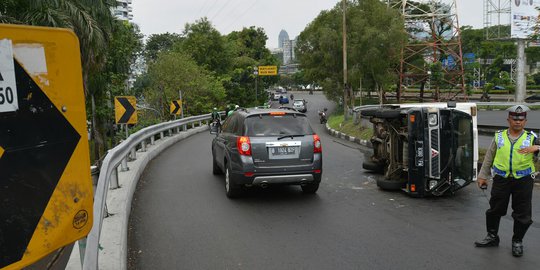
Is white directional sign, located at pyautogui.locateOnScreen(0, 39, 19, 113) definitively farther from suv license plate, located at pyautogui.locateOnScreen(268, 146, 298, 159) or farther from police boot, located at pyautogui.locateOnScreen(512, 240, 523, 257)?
suv license plate, located at pyautogui.locateOnScreen(268, 146, 298, 159)

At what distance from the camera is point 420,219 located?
6.64m

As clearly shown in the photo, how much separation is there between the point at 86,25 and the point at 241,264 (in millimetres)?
12494

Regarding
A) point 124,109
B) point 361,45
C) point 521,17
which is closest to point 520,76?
point 521,17

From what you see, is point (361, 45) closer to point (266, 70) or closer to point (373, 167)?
point (373, 167)

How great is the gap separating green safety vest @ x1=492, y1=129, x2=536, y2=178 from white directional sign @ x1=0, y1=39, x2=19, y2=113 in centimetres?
508

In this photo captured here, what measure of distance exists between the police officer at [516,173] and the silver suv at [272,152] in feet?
10.2

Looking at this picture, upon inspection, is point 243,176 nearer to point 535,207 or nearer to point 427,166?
point 427,166

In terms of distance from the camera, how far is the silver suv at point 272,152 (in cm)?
755

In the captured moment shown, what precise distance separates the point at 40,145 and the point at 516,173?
501cm

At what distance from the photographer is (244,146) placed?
25.0 feet

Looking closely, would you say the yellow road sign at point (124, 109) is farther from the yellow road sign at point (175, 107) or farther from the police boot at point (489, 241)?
the police boot at point (489, 241)

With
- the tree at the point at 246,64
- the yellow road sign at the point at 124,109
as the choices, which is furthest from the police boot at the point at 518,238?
the tree at the point at 246,64

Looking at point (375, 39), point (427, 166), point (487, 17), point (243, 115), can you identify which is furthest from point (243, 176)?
point (487, 17)

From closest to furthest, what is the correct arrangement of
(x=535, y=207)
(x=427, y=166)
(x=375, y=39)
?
(x=535, y=207), (x=427, y=166), (x=375, y=39)
